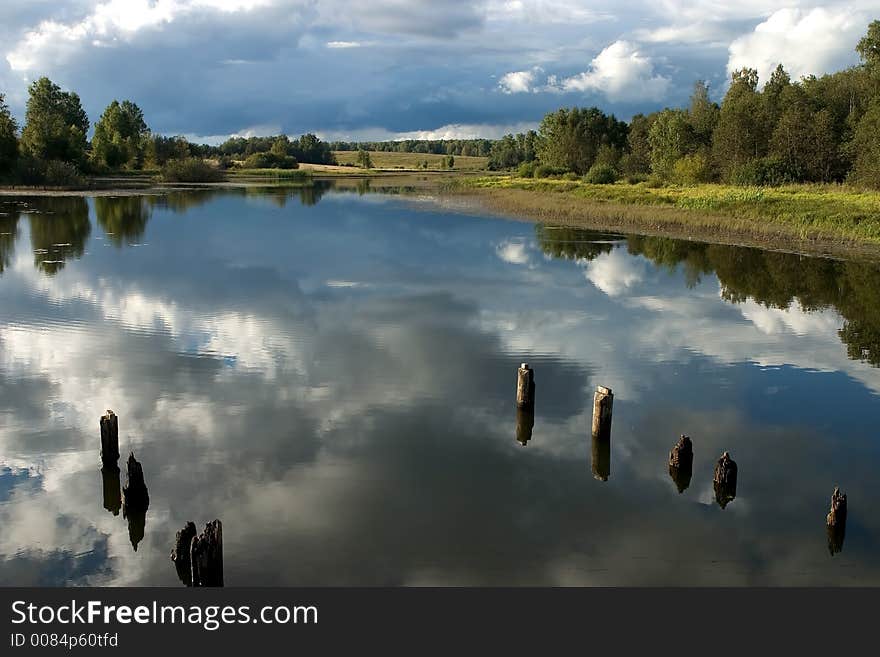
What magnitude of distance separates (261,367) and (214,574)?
10.1 m

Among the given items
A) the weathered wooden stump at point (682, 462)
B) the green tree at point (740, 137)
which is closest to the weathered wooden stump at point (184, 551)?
the weathered wooden stump at point (682, 462)

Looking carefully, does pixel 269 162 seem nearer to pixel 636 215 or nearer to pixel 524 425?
pixel 636 215

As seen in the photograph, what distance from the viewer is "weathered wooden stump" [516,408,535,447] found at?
15.8 metres

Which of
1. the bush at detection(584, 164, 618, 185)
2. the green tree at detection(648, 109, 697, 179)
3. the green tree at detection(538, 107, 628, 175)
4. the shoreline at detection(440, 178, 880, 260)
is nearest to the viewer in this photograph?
the shoreline at detection(440, 178, 880, 260)

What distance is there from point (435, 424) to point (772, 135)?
70401mm

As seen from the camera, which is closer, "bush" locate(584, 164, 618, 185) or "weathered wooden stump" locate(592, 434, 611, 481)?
"weathered wooden stump" locate(592, 434, 611, 481)

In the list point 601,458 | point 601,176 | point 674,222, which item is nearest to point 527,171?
point 601,176

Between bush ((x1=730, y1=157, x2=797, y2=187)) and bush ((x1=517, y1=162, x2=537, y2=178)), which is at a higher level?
bush ((x1=517, y1=162, x2=537, y2=178))

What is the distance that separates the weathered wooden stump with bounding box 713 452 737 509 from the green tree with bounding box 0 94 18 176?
92.4 meters

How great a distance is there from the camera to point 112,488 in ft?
43.7

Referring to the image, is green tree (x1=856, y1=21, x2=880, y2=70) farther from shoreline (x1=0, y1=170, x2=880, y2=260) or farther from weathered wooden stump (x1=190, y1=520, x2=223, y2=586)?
weathered wooden stump (x1=190, y1=520, x2=223, y2=586)

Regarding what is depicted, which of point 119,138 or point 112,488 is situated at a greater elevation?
point 119,138

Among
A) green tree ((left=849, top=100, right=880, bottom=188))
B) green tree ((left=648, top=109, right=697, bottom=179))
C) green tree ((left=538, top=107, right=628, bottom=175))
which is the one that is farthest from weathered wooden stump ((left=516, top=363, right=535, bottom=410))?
green tree ((left=538, top=107, right=628, bottom=175))

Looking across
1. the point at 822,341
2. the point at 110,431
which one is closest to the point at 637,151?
the point at 822,341
